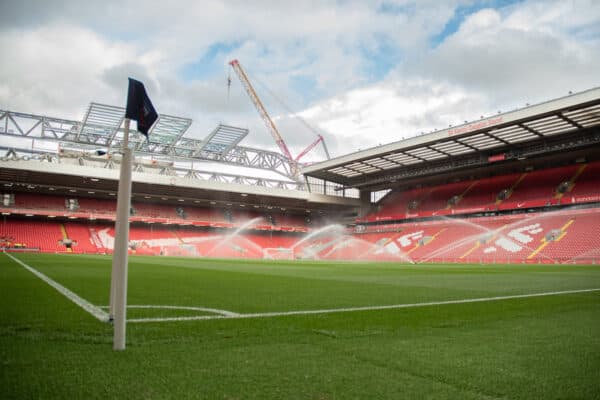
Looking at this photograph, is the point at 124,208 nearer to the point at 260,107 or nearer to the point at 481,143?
the point at 481,143

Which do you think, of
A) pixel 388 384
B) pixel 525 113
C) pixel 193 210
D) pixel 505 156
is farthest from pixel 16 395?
pixel 193 210

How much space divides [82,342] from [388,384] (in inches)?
107

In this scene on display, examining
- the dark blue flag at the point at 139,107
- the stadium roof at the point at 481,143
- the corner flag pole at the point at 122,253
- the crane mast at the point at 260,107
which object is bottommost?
the corner flag pole at the point at 122,253

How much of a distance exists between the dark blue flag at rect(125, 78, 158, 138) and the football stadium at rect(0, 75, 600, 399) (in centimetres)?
37

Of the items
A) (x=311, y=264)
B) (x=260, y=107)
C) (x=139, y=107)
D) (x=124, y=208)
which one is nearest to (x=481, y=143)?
(x=311, y=264)

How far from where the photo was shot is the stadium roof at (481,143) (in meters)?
34.8

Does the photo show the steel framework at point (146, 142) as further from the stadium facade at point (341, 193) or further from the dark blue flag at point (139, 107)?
the dark blue flag at point (139, 107)

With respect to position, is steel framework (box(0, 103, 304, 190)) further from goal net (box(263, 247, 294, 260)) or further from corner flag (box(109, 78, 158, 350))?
corner flag (box(109, 78, 158, 350))

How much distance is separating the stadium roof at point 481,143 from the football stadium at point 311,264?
0.22m

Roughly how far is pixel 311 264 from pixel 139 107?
90.8 feet

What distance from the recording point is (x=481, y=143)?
43.3 m

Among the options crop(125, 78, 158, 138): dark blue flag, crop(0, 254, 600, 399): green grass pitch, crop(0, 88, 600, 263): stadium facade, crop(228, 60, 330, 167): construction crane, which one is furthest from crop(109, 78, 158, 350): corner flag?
crop(228, 60, 330, 167): construction crane

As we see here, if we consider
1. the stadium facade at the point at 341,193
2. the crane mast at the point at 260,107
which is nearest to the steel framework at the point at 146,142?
the stadium facade at the point at 341,193

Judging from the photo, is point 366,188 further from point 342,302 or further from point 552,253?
point 342,302
